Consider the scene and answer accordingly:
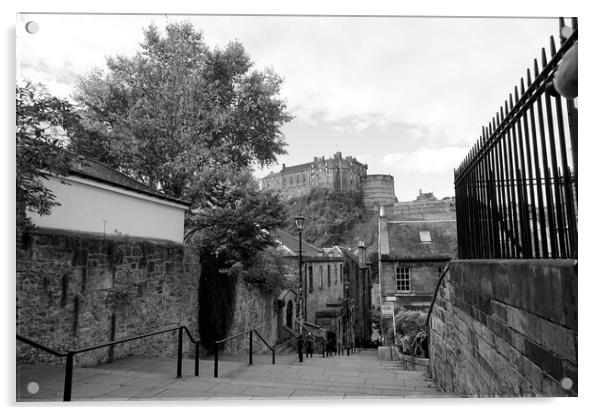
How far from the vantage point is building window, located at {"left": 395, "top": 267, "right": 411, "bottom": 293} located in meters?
18.5

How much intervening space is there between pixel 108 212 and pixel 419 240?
614 inches

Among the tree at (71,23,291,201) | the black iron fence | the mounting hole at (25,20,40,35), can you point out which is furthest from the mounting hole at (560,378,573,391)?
the tree at (71,23,291,201)

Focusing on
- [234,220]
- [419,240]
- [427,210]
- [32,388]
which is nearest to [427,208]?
[427,210]

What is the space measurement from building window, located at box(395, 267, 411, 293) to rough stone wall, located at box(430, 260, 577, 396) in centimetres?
1403

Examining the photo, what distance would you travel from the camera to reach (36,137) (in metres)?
4.28

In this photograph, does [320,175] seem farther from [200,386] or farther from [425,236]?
[200,386]

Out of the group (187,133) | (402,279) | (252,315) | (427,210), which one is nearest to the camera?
(187,133)

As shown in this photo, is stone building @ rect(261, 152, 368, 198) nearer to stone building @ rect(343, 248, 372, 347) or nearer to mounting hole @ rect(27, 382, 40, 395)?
stone building @ rect(343, 248, 372, 347)

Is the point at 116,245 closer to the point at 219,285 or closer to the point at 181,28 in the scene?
the point at 219,285

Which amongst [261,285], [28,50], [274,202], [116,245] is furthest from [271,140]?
[28,50]

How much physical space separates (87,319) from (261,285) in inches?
262

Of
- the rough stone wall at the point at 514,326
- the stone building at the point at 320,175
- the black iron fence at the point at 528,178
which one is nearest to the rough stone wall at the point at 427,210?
the rough stone wall at the point at 514,326

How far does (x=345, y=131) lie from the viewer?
5270 millimetres

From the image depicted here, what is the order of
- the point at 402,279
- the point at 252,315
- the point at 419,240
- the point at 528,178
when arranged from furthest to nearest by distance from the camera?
1. the point at 419,240
2. the point at 402,279
3. the point at 252,315
4. the point at 528,178
